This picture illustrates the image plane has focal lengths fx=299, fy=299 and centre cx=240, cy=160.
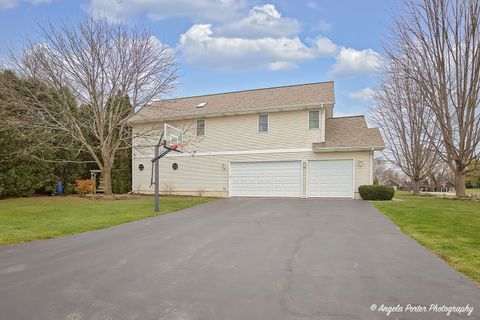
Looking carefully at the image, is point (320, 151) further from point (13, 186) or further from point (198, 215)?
point (13, 186)

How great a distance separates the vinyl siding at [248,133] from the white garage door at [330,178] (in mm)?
1315

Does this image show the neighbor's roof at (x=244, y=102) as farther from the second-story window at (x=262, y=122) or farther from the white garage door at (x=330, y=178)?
the white garage door at (x=330, y=178)

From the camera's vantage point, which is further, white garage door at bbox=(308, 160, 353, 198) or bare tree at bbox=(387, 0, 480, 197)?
bare tree at bbox=(387, 0, 480, 197)

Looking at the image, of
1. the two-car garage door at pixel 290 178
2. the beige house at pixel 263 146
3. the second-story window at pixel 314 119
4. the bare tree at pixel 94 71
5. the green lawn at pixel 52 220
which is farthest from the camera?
the second-story window at pixel 314 119

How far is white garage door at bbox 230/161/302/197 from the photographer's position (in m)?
16.5

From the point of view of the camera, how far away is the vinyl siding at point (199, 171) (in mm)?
16797

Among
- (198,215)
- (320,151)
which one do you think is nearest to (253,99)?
(320,151)

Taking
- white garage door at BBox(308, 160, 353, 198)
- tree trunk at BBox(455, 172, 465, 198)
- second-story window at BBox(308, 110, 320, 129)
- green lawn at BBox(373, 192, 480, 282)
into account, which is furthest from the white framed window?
tree trunk at BBox(455, 172, 465, 198)

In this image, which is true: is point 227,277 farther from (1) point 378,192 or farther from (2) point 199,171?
(2) point 199,171

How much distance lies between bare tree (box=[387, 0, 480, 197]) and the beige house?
14.7 ft

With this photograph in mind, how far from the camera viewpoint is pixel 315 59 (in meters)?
17.9

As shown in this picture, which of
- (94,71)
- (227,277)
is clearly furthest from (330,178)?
(94,71)

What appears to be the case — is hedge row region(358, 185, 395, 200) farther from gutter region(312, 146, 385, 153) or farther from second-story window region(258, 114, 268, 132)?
second-story window region(258, 114, 268, 132)

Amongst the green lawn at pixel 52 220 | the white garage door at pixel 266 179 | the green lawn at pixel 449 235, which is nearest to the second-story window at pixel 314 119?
the white garage door at pixel 266 179
